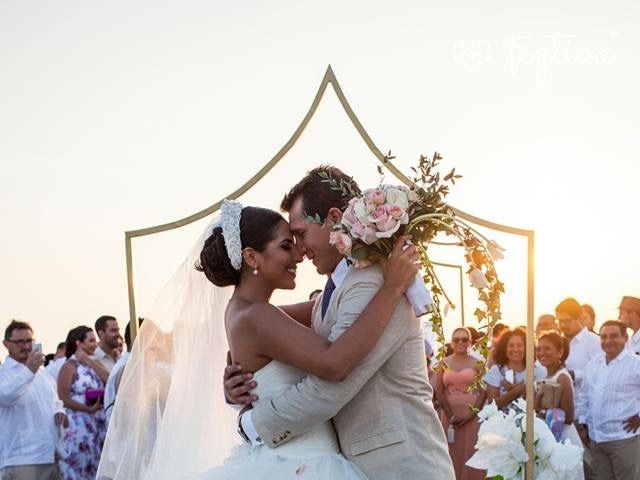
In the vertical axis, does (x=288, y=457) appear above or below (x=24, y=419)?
above

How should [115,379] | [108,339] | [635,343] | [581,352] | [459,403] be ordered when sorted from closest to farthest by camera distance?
[115,379] < [459,403] < [635,343] < [581,352] < [108,339]

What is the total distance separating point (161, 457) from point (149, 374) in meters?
0.45

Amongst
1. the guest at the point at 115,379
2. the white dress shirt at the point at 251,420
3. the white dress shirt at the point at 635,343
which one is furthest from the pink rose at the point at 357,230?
the white dress shirt at the point at 635,343

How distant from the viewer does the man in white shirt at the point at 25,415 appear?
10320 mm

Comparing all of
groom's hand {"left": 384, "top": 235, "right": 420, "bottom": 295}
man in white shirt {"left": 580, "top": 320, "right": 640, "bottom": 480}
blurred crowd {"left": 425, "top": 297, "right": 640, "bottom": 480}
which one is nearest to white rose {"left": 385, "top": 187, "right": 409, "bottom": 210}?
groom's hand {"left": 384, "top": 235, "right": 420, "bottom": 295}

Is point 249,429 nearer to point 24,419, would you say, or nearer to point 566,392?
point 566,392

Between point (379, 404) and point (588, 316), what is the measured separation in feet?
29.2

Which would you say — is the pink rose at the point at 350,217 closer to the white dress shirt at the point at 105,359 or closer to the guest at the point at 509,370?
the guest at the point at 509,370

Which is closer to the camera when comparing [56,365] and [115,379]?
[115,379]

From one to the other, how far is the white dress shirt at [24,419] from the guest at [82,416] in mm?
511

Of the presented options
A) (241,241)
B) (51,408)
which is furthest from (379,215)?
(51,408)

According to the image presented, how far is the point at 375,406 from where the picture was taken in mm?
4203

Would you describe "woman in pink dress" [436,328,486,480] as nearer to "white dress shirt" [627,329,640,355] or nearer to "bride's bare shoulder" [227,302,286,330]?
"white dress shirt" [627,329,640,355]

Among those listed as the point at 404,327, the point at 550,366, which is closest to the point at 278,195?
the point at 404,327
